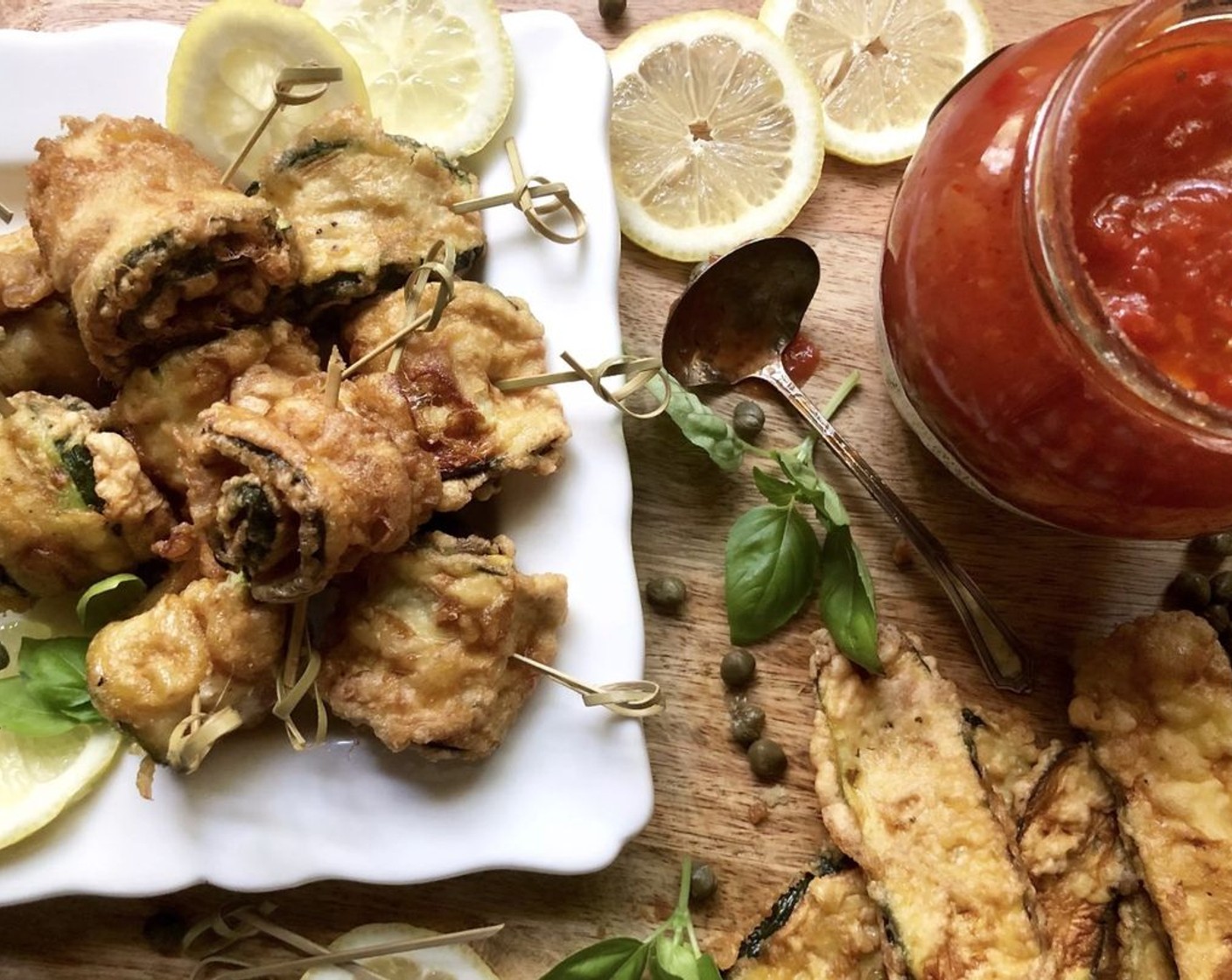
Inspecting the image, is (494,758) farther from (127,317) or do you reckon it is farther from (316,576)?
(127,317)

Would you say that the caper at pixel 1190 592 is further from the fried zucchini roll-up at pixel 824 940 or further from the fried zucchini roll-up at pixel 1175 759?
the fried zucchini roll-up at pixel 824 940

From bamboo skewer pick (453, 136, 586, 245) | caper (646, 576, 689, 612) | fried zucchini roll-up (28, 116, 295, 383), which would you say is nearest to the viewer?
fried zucchini roll-up (28, 116, 295, 383)

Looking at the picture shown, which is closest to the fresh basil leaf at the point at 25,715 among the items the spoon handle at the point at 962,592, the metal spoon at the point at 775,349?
the metal spoon at the point at 775,349

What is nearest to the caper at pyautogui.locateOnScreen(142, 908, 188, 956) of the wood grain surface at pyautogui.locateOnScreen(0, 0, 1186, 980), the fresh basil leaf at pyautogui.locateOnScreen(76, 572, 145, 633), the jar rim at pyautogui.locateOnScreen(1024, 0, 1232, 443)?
the wood grain surface at pyautogui.locateOnScreen(0, 0, 1186, 980)

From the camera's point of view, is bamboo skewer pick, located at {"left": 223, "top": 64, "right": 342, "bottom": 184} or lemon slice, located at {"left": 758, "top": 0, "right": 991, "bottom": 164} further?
lemon slice, located at {"left": 758, "top": 0, "right": 991, "bottom": 164}

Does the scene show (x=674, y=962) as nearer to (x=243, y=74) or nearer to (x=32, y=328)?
(x=32, y=328)

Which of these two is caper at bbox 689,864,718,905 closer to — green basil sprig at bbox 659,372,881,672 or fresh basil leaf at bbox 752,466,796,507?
green basil sprig at bbox 659,372,881,672
